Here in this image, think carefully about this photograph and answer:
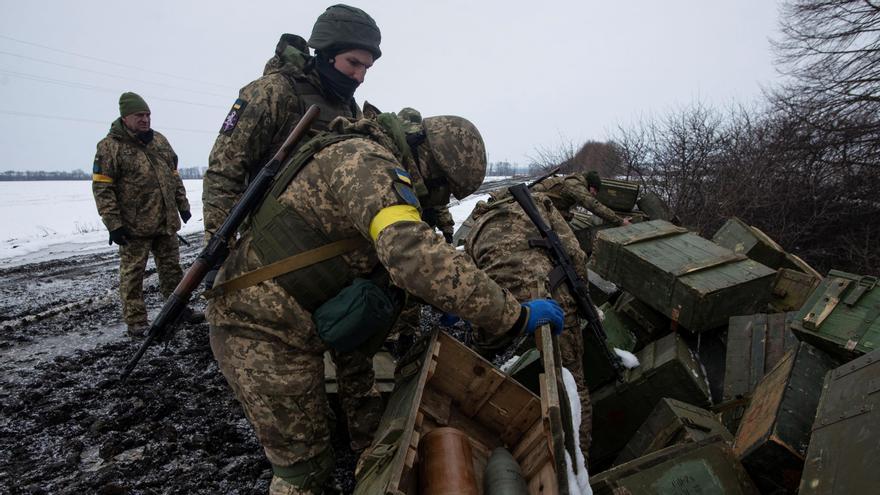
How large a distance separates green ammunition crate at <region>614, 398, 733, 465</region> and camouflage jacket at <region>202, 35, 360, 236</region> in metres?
2.78

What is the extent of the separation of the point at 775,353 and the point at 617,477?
5.67ft

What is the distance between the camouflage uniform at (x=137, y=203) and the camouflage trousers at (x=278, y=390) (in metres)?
3.09

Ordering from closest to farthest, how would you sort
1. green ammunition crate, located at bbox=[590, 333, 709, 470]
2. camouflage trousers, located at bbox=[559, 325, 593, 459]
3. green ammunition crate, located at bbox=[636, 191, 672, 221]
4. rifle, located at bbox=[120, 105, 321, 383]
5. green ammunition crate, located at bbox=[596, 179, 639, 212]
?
rifle, located at bbox=[120, 105, 321, 383] < camouflage trousers, located at bbox=[559, 325, 593, 459] < green ammunition crate, located at bbox=[590, 333, 709, 470] < green ammunition crate, located at bbox=[596, 179, 639, 212] < green ammunition crate, located at bbox=[636, 191, 672, 221]

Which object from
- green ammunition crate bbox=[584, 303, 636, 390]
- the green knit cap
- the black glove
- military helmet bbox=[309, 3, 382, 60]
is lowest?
the black glove

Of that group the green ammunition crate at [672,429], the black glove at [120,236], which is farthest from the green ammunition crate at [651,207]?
the black glove at [120,236]

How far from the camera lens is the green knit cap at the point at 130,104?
15.0 ft

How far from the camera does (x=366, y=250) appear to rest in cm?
208

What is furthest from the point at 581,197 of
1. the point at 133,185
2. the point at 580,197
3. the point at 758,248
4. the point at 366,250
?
the point at 133,185

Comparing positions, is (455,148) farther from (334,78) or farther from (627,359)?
(627,359)

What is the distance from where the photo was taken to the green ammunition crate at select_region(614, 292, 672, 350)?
12.5 feet

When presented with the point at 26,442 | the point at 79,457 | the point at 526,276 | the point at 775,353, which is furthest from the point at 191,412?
the point at 775,353

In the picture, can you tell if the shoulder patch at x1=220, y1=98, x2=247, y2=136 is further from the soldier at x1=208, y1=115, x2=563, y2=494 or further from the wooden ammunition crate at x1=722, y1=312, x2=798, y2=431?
the wooden ammunition crate at x1=722, y1=312, x2=798, y2=431

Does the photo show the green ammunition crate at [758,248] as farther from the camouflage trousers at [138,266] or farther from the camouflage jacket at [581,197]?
the camouflage trousers at [138,266]

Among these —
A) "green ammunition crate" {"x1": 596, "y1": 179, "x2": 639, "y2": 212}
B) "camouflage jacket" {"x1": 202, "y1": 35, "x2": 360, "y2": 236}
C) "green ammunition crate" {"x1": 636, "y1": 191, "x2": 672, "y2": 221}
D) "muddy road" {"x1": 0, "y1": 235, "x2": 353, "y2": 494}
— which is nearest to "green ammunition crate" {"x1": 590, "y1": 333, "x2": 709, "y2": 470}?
"muddy road" {"x1": 0, "y1": 235, "x2": 353, "y2": 494}
